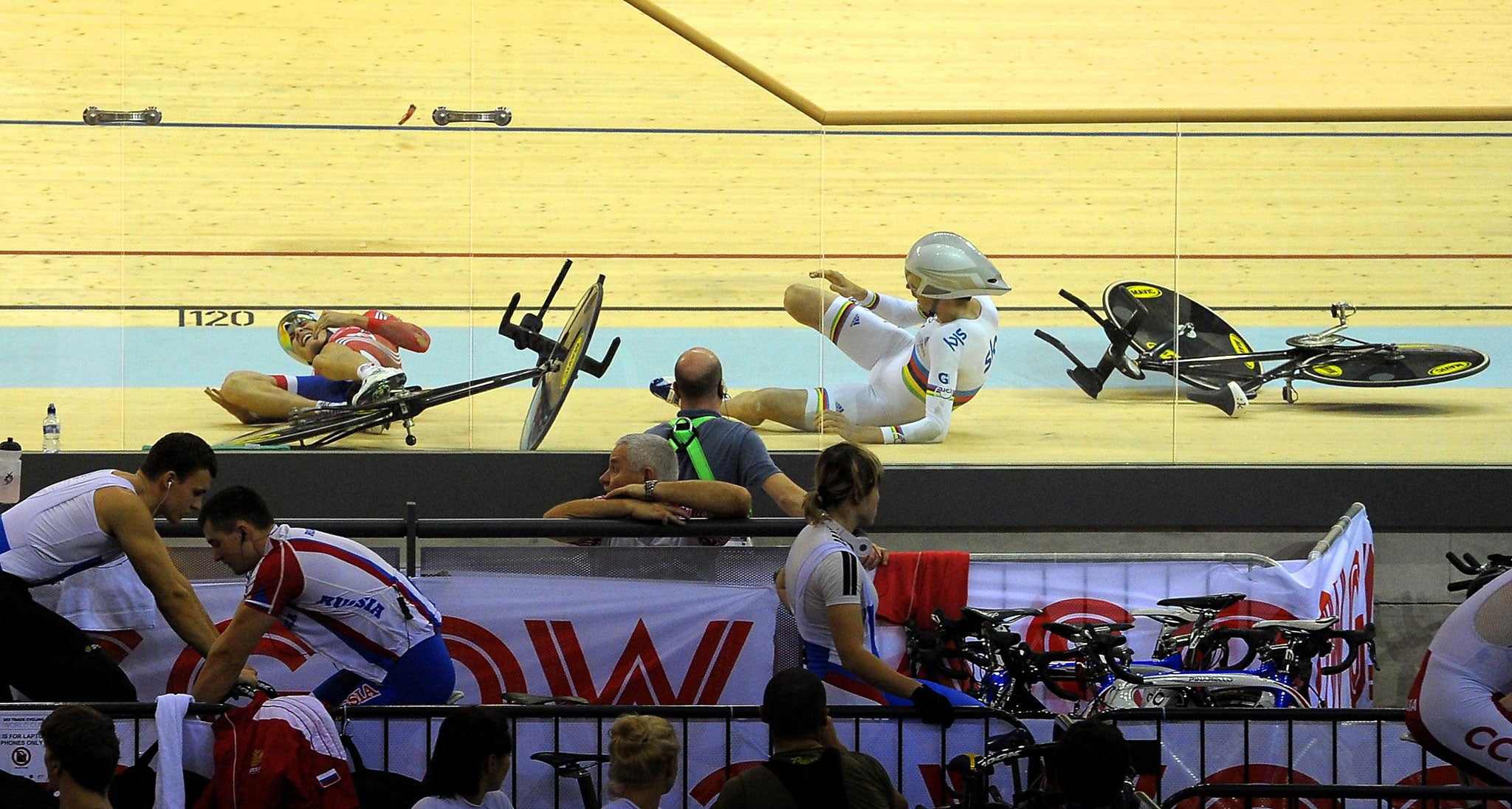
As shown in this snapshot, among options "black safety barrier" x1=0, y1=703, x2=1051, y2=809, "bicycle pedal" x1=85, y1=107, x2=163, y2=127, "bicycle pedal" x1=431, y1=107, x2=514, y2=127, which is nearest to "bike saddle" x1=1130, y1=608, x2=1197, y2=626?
"black safety barrier" x1=0, y1=703, x2=1051, y2=809

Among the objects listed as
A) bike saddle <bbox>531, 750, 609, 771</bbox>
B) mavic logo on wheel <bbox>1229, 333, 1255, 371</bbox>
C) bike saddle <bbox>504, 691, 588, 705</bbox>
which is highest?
mavic logo on wheel <bbox>1229, 333, 1255, 371</bbox>

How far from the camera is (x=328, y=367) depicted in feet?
26.8

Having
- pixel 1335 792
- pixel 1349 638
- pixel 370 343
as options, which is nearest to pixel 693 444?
pixel 1349 638

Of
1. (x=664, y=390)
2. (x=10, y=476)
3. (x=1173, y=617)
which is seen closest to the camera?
(x=1173, y=617)

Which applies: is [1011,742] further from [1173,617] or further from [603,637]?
[1173,617]

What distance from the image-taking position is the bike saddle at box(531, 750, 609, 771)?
391 cm

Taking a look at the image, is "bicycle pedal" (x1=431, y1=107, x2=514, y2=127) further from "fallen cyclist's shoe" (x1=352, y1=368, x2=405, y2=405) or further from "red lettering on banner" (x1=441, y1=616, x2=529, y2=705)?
"red lettering on banner" (x1=441, y1=616, x2=529, y2=705)

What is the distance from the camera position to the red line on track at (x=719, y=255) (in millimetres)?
8133

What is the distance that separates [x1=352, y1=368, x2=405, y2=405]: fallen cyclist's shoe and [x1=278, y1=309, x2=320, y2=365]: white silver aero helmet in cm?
35

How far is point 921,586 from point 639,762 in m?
2.12

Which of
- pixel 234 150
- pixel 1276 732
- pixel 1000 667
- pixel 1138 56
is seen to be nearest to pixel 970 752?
pixel 1276 732

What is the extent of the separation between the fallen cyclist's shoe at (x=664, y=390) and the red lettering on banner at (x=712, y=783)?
414cm

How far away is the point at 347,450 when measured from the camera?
809 cm

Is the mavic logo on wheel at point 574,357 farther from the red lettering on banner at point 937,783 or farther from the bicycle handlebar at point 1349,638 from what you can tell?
the red lettering on banner at point 937,783
